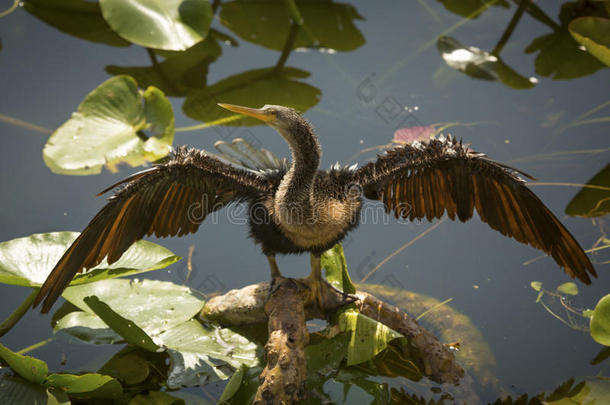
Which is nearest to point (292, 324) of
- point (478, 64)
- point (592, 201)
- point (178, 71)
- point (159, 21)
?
point (592, 201)

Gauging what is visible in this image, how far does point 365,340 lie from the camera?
1755mm

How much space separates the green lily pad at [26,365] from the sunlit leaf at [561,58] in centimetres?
311

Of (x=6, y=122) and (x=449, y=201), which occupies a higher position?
(x=449, y=201)

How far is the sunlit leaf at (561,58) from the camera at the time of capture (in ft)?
10.7

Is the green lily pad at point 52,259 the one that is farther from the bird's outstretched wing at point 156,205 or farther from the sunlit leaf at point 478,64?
the sunlit leaf at point 478,64

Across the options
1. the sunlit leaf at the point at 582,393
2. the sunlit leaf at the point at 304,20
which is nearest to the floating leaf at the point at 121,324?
the sunlit leaf at the point at 582,393

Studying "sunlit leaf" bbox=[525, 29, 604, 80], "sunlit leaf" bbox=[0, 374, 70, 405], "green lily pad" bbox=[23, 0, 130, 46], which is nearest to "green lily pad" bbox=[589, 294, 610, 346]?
"sunlit leaf" bbox=[0, 374, 70, 405]

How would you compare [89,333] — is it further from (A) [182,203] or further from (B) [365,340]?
(B) [365,340]

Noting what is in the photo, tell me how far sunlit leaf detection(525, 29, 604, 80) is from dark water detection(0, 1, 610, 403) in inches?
2.5

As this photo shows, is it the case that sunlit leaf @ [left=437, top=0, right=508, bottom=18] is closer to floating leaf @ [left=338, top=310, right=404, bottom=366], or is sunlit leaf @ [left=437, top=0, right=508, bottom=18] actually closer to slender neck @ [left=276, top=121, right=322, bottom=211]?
slender neck @ [left=276, top=121, right=322, bottom=211]

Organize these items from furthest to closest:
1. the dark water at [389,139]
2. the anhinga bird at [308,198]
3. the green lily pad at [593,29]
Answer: the green lily pad at [593,29] → the dark water at [389,139] → the anhinga bird at [308,198]

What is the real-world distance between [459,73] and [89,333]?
2558 mm

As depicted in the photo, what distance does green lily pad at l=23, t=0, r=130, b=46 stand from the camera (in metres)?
3.47

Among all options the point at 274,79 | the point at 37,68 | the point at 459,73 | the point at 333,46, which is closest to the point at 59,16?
the point at 37,68
